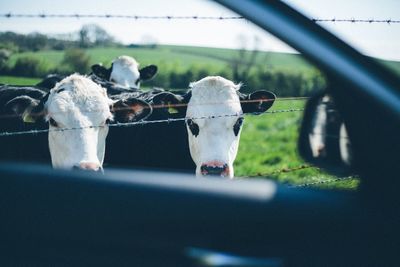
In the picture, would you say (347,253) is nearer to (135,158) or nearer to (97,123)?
(97,123)

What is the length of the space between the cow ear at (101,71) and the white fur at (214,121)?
4.68 metres

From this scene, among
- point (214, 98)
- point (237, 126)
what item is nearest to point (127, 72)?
point (214, 98)

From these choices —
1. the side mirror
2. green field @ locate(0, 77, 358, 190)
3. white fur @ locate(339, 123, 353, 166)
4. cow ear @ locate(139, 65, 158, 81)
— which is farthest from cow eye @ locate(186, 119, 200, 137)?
cow ear @ locate(139, 65, 158, 81)

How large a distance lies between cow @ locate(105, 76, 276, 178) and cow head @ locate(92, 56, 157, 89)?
15.1ft

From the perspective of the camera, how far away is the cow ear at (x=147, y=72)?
1068cm

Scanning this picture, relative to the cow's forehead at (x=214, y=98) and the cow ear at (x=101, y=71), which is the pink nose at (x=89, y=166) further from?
the cow ear at (x=101, y=71)

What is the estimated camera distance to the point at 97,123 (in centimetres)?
488

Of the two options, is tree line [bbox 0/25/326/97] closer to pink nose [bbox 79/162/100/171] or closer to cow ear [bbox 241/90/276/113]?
cow ear [bbox 241/90/276/113]

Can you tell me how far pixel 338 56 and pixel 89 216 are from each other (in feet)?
3.09

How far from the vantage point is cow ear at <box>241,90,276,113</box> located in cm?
536

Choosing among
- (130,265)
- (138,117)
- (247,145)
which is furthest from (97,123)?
(247,145)

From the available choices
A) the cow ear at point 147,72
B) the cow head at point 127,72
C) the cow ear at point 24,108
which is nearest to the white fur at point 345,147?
the cow ear at point 24,108

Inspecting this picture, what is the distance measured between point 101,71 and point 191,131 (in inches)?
209

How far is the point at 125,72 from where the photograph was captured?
10633 millimetres
